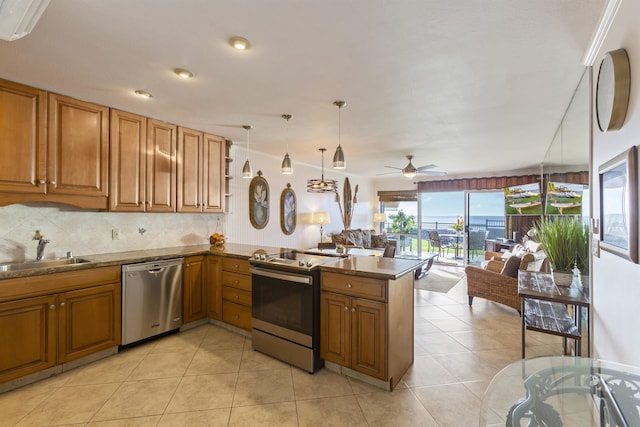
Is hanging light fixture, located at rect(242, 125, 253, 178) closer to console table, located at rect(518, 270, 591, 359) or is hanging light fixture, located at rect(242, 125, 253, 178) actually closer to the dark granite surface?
the dark granite surface

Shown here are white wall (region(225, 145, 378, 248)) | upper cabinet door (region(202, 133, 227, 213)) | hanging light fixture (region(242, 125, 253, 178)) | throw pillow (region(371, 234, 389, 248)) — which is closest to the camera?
hanging light fixture (region(242, 125, 253, 178))

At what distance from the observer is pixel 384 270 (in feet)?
7.20

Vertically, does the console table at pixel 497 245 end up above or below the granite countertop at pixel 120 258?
below

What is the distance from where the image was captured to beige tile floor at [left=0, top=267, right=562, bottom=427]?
73.6 inches

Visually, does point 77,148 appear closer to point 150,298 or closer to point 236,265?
point 150,298

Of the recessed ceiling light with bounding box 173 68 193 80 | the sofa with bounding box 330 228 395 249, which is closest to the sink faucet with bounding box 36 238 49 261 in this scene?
the recessed ceiling light with bounding box 173 68 193 80

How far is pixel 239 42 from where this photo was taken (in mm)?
1750

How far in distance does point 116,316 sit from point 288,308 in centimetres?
167

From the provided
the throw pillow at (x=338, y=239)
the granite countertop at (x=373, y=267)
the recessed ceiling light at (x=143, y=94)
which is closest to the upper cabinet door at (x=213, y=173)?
the recessed ceiling light at (x=143, y=94)

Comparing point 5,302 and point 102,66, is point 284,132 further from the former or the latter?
point 5,302

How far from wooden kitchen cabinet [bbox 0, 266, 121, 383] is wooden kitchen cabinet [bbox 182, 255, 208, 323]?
669 millimetres

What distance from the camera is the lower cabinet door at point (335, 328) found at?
2.30 m

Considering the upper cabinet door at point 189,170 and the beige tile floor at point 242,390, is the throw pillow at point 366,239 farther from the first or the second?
the upper cabinet door at point 189,170

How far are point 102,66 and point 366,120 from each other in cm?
243
